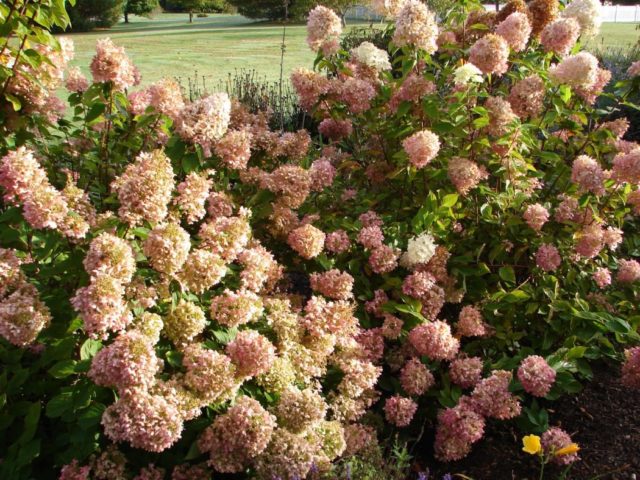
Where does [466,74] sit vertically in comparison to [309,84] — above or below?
above

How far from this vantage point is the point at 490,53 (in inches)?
109

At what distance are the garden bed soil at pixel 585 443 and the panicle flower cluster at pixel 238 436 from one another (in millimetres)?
848

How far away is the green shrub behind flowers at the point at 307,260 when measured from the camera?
6.34ft

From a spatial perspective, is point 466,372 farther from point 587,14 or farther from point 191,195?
point 587,14

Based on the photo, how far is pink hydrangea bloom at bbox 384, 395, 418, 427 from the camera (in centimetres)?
253

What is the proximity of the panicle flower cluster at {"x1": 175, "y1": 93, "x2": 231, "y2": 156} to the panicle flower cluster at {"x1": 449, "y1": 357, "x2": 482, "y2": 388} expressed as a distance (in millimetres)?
1379

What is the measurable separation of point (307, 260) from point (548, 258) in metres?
1.07

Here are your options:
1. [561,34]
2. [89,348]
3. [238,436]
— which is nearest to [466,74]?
[561,34]

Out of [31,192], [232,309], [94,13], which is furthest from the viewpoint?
[94,13]

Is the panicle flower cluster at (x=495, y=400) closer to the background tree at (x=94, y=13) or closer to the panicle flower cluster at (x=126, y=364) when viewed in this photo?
the panicle flower cluster at (x=126, y=364)

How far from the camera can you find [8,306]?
6.05ft

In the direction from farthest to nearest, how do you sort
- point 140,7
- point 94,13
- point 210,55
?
point 140,7 → point 94,13 → point 210,55

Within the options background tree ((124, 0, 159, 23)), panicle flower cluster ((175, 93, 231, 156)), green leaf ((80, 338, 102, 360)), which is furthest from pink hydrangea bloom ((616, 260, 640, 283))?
background tree ((124, 0, 159, 23))

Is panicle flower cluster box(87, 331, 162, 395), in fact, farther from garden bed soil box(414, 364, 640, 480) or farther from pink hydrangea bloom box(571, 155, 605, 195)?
pink hydrangea bloom box(571, 155, 605, 195)
